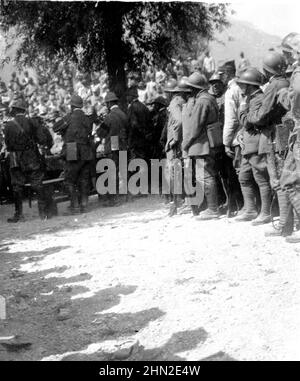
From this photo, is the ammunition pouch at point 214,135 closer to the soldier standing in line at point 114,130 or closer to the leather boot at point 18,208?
the soldier standing in line at point 114,130

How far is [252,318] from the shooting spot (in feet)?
14.5

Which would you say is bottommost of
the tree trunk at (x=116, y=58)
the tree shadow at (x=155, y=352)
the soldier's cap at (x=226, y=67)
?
the tree shadow at (x=155, y=352)

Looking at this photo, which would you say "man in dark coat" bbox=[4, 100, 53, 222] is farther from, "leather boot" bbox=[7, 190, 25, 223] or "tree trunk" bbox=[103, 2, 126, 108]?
"tree trunk" bbox=[103, 2, 126, 108]

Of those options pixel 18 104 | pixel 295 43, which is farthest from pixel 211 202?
pixel 18 104

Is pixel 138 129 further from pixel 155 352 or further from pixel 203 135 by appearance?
pixel 155 352

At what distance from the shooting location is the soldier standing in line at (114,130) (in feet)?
35.0

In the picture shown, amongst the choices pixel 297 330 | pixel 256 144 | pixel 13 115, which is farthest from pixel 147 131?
pixel 297 330

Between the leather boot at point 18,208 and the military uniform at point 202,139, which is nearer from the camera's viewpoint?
the military uniform at point 202,139

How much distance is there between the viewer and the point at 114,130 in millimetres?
10664

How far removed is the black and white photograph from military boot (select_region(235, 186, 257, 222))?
0.02m

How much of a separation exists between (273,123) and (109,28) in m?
6.40

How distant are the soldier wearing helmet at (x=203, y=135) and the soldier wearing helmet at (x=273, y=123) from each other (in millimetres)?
1018

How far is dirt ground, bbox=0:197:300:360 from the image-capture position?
167 inches

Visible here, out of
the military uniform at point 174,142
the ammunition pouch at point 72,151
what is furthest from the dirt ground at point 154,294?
the ammunition pouch at point 72,151
